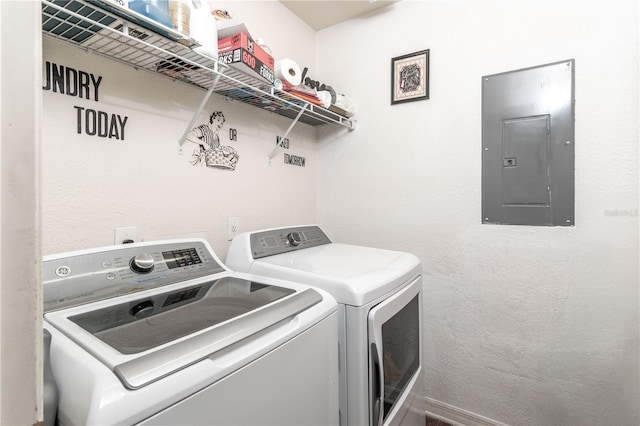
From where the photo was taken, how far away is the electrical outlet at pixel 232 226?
5.75 feet

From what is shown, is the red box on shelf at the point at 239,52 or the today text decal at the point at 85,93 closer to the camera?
the today text decal at the point at 85,93

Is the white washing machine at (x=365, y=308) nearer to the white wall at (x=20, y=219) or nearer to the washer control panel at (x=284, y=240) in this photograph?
the washer control panel at (x=284, y=240)

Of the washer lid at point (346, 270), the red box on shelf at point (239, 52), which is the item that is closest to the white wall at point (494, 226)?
the washer lid at point (346, 270)

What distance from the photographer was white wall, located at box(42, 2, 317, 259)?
1.13 meters

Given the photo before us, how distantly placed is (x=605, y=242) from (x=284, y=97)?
5.88 ft

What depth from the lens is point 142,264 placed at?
1.11 meters

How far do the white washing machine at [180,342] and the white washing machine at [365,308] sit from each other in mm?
72

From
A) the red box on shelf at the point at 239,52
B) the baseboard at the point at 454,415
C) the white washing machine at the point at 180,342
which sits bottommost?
the baseboard at the point at 454,415

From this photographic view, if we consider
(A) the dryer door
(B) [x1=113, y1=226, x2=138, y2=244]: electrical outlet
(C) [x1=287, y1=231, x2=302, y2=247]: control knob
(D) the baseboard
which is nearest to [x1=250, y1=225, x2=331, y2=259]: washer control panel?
(C) [x1=287, y1=231, x2=302, y2=247]: control knob

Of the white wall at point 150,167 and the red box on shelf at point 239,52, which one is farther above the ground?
the red box on shelf at point 239,52

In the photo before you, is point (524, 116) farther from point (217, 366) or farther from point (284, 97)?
point (217, 366)

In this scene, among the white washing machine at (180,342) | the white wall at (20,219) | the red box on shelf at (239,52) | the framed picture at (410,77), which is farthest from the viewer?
the framed picture at (410,77)

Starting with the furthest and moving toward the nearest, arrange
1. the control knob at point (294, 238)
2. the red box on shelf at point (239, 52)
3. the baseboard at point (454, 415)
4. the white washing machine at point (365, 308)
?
the baseboard at point (454, 415)
the control knob at point (294, 238)
the red box on shelf at point (239, 52)
the white washing machine at point (365, 308)

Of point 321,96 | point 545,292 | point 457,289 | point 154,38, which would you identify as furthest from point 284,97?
point 545,292
